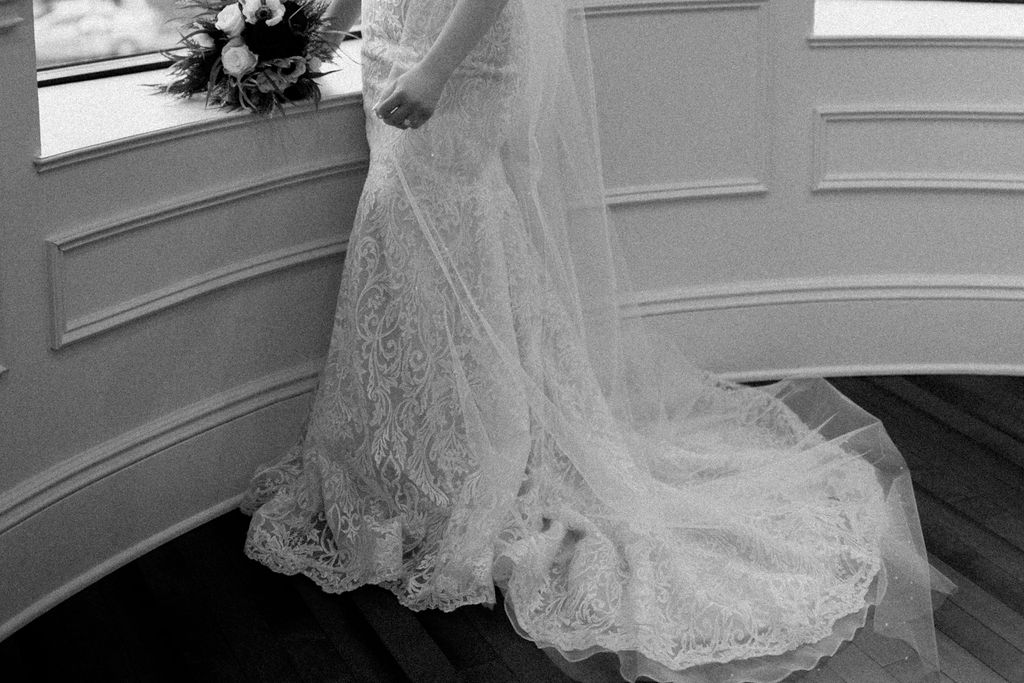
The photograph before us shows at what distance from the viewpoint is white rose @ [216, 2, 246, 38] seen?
9.57ft

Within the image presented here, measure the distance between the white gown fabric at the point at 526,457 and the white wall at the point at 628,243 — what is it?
0.77 feet

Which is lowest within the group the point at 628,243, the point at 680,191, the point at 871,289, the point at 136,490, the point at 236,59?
the point at 136,490

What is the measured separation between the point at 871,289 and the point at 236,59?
205cm

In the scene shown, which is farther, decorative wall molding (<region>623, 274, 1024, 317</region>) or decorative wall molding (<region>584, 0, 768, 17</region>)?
decorative wall molding (<region>623, 274, 1024, 317</region>)

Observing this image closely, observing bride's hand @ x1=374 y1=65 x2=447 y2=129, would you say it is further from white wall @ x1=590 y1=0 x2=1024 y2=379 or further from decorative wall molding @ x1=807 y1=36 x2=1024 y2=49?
decorative wall molding @ x1=807 y1=36 x2=1024 y2=49

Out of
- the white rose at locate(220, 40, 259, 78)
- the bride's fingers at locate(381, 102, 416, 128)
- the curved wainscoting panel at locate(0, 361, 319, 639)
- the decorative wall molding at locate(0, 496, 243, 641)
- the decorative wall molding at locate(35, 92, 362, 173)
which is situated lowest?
the decorative wall molding at locate(0, 496, 243, 641)

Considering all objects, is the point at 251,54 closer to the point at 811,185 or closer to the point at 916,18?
the point at 811,185

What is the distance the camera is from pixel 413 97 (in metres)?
2.64

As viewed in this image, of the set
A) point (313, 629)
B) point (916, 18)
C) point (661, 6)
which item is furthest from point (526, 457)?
point (916, 18)

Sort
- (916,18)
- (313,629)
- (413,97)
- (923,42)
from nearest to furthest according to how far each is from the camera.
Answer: (413,97) → (313,629) → (923,42) → (916,18)

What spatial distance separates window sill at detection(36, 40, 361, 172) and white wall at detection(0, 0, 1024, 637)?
2 cm

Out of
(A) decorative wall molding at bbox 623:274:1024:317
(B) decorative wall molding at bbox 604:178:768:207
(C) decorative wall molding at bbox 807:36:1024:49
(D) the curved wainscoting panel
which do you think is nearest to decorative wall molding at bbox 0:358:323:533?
(D) the curved wainscoting panel

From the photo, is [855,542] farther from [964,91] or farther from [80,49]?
[80,49]

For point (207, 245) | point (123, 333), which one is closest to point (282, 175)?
point (207, 245)
